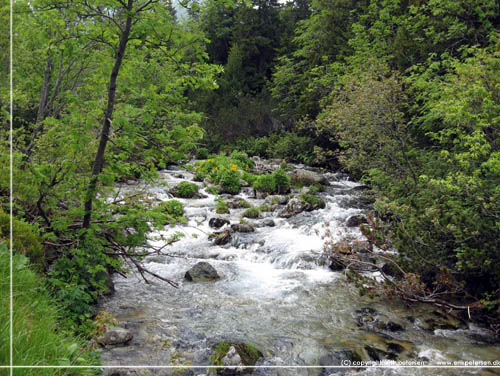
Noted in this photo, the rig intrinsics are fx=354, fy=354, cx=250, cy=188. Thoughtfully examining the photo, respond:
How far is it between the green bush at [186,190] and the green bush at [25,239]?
36.6 feet

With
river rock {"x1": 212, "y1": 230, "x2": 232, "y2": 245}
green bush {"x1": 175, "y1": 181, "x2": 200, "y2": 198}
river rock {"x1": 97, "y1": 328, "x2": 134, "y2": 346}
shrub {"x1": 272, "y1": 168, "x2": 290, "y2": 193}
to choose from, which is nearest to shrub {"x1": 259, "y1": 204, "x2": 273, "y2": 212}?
shrub {"x1": 272, "y1": 168, "x2": 290, "y2": 193}

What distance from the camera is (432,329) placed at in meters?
6.25

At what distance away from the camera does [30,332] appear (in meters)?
2.75

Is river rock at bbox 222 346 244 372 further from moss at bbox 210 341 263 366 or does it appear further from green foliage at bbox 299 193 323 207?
green foliage at bbox 299 193 323 207

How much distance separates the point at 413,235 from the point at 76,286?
632 centimetres

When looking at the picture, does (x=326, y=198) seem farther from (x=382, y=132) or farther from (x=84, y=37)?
(x=84, y=37)

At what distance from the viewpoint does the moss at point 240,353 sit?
16.4 ft

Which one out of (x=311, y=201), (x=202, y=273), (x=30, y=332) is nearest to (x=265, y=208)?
(x=311, y=201)

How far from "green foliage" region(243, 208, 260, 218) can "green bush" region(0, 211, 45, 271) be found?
9.31m

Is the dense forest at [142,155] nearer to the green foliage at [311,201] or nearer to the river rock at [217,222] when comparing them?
the green foliage at [311,201]

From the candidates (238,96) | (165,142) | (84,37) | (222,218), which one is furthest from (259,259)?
Result: (238,96)

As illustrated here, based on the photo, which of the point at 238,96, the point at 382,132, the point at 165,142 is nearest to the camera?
the point at 165,142

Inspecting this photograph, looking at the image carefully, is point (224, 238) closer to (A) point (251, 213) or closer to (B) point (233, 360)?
(A) point (251, 213)

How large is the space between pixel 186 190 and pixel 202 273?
26.1 feet
